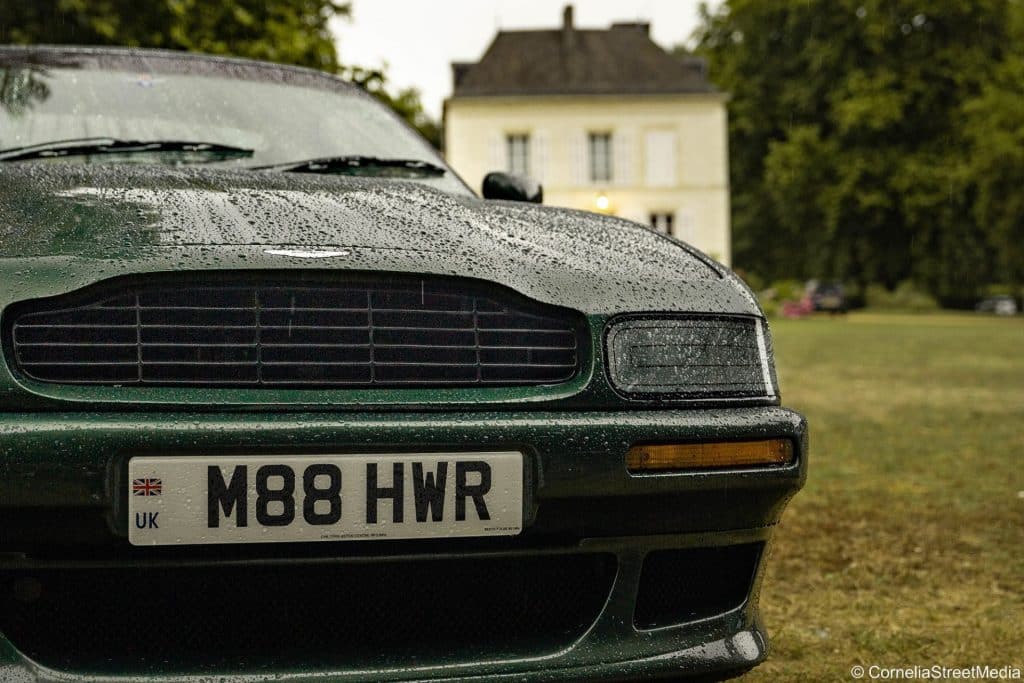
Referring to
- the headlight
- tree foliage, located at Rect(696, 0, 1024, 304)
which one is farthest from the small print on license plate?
tree foliage, located at Rect(696, 0, 1024, 304)

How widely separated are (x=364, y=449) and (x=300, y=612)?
30 centimetres

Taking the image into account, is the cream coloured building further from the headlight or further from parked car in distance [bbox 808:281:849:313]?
the headlight

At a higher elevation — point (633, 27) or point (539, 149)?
point (633, 27)

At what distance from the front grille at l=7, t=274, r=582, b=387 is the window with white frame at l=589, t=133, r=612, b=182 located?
37.9m

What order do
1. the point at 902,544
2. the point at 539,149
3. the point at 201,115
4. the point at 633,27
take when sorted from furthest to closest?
the point at 633,27
the point at 539,149
the point at 902,544
the point at 201,115

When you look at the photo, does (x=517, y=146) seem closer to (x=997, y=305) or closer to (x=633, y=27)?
(x=633, y=27)

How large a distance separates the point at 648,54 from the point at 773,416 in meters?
40.8

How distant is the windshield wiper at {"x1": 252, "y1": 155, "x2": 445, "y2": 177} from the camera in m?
3.06

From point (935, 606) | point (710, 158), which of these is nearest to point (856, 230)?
point (710, 158)

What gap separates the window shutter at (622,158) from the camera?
130 ft

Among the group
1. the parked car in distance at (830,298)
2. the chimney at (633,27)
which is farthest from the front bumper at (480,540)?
the parked car in distance at (830,298)

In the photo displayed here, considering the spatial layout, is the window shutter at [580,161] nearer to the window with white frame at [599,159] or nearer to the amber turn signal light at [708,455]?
the window with white frame at [599,159]

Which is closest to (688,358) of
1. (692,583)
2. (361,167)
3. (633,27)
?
(692,583)

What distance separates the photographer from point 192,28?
1043 cm
